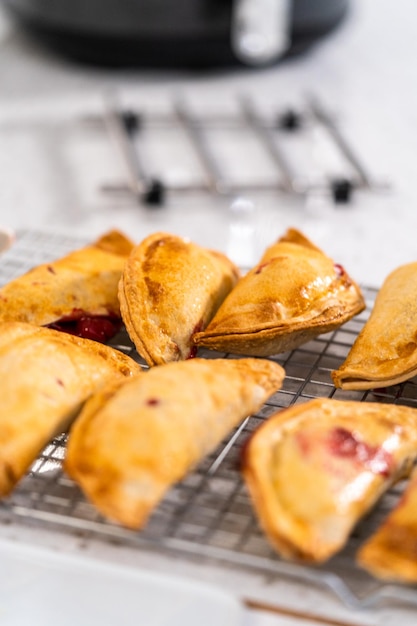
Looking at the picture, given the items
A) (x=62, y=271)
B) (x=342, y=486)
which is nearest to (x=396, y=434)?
(x=342, y=486)

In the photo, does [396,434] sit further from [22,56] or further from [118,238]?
[22,56]

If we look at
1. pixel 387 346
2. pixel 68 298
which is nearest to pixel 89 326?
pixel 68 298

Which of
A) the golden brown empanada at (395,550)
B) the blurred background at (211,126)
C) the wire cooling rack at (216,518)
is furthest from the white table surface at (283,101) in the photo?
the golden brown empanada at (395,550)

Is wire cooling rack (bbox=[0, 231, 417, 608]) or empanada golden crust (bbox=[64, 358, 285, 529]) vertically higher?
empanada golden crust (bbox=[64, 358, 285, 529])

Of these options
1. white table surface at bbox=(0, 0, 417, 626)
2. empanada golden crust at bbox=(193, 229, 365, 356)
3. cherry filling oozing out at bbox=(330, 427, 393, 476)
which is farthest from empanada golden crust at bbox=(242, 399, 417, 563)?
white table surface at bbox=(0, 0, 417, 626)

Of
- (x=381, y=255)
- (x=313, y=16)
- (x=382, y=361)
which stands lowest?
(x=381, y=255)

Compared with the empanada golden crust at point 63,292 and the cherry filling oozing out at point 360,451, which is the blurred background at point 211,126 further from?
the cherry filling oozing out at point 360,451

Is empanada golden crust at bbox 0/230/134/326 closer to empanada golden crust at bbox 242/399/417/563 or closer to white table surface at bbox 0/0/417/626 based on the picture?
empanada golden crust at bbox 242/399/417/563
